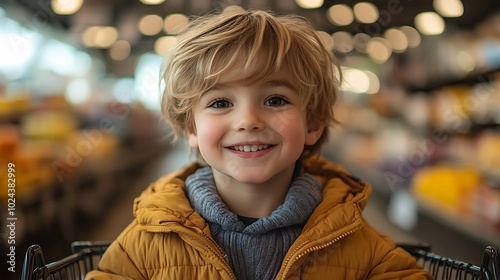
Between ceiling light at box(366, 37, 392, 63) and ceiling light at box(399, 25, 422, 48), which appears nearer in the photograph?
ceiling light at box(399, 25, 422, 48)

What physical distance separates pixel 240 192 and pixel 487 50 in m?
3.51

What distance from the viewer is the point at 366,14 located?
10.6ft

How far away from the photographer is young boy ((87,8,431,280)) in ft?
4.74

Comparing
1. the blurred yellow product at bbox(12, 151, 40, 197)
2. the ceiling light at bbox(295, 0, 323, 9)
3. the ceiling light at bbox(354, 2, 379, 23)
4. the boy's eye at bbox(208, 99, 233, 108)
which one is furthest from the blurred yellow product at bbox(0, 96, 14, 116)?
the boy's eye at bbox(208, 99, 233, 108)

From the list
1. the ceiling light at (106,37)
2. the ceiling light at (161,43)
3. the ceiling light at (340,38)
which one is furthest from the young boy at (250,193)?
the ceiling light at (106,37)

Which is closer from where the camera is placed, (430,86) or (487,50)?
(487,50)

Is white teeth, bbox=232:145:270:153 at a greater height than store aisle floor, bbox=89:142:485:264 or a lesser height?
greater

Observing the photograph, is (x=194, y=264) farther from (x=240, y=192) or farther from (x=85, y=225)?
(x=85, y=225)

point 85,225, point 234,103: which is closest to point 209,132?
point 234,103

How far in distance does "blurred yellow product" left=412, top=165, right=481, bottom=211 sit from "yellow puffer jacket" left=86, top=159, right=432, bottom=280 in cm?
299

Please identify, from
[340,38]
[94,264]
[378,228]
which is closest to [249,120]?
[94,264]

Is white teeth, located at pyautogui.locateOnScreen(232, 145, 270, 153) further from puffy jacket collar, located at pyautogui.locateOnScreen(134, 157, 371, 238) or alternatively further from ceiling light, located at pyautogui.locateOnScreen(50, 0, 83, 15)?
ceiling light, located at pyautogui.locateOnScreen(50, 0, 83, 15)

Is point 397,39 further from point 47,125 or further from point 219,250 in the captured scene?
point 219,250

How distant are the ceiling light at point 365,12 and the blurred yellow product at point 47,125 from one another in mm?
2186
